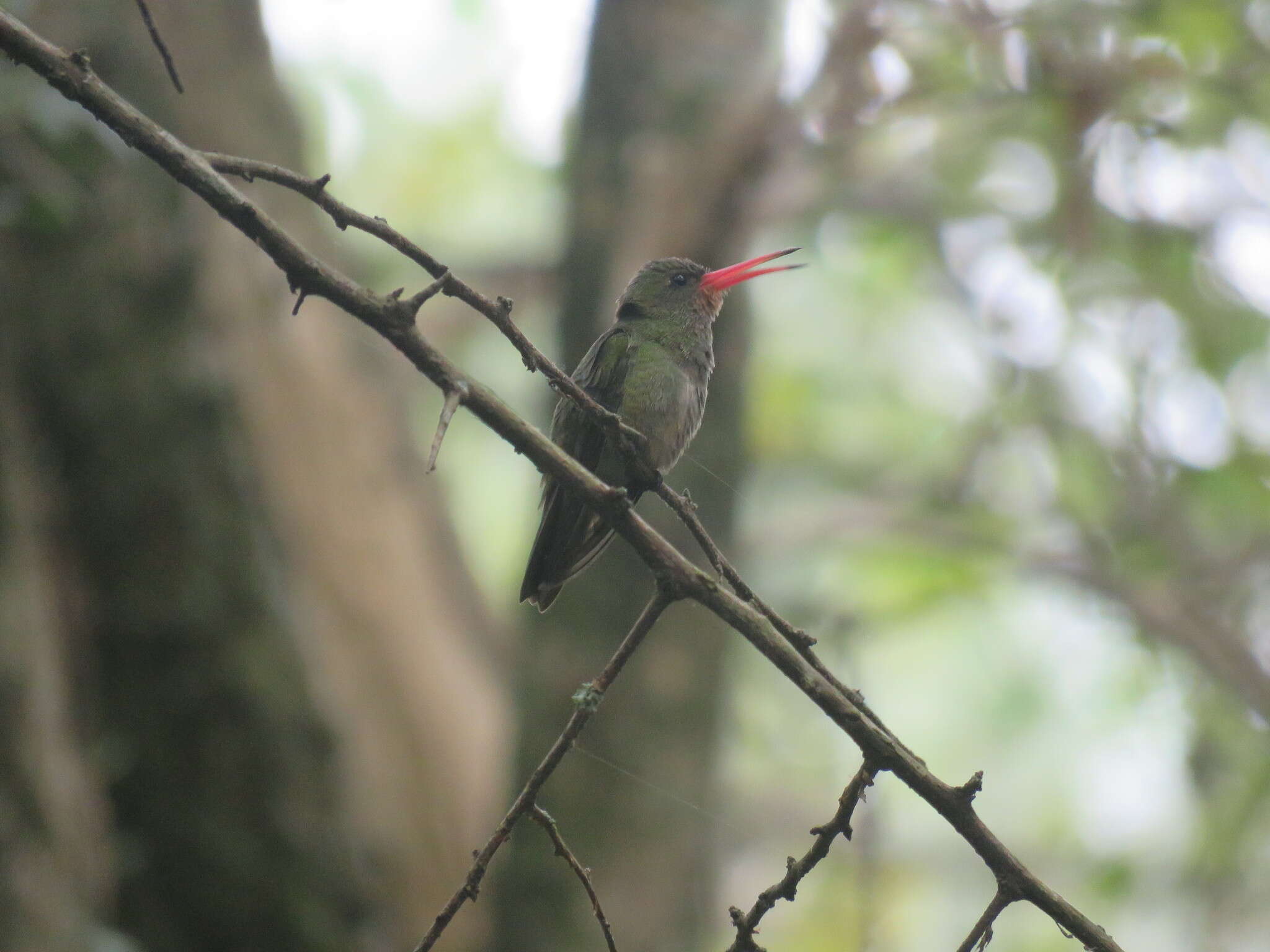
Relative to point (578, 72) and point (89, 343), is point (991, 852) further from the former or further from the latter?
point (578, 72)

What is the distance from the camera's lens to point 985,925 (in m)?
1.66

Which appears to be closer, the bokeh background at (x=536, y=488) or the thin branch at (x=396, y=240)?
the thin branch at (x=396, y=240)

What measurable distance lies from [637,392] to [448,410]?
189 cm

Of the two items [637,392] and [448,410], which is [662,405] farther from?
[448,410]

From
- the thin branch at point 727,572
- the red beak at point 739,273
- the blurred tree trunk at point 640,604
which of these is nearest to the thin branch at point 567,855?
the thin branch at point 727,572

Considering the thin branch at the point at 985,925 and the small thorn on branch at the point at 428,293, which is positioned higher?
the small thorn on branch at the point at 428,293

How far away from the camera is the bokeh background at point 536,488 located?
16.2 ft

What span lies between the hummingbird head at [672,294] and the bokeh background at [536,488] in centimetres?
114

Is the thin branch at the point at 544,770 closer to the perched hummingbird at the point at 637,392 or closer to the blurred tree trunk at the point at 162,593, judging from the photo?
the perched hummingbird at the point at 637,392

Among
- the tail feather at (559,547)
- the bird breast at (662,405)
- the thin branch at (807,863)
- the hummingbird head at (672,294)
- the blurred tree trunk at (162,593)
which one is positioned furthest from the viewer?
the blurred tree trunk at (162,593)

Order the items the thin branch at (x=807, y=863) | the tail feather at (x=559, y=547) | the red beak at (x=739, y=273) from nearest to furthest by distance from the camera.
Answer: the thin branch at (x=807, y=863), the red beak at (x=739, y=273), the tail feather at (x=559, y=547)

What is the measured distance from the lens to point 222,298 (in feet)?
18.1

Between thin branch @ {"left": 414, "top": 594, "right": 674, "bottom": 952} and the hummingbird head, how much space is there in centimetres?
189

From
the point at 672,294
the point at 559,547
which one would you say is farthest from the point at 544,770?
the point at 672,294
